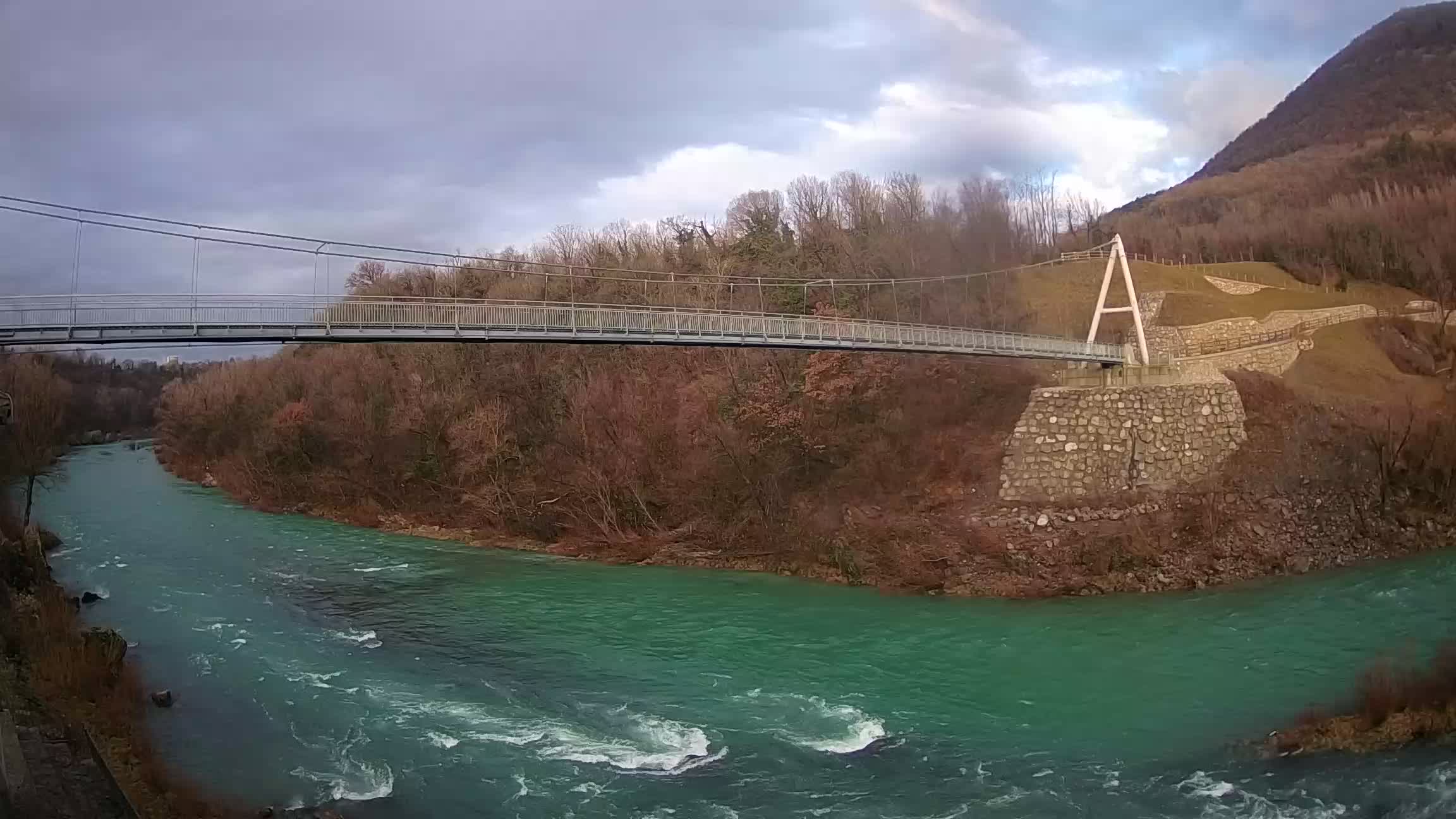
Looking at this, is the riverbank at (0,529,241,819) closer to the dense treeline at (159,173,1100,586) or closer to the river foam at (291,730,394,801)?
the river foam at (291,730,394,801)

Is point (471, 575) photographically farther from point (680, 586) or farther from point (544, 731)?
point (544, 731)

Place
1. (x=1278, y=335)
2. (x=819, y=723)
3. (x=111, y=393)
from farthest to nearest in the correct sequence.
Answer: (x=111, y=393), (x=1278, y=335), (x=819, y=723)

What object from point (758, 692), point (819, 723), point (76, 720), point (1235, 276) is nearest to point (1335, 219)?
point (1235, 276)

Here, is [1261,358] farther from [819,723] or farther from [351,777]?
[351,777]

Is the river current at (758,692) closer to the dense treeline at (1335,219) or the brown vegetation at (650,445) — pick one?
the brown vegetation at (650,445)

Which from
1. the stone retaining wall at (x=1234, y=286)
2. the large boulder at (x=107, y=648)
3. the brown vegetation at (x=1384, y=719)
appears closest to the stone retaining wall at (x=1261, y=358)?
the stone retaining wall at (x=1234, y=286)

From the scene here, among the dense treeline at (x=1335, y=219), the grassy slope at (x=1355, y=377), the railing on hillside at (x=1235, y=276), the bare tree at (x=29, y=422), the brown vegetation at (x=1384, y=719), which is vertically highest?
the dense treeline at (x=1335, y=219)
